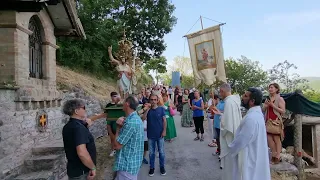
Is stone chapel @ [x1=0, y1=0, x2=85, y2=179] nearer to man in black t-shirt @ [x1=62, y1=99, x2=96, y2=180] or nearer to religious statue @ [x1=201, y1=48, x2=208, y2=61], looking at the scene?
man in black t-shirt @ [x1=62, y1=99, x2=96, y2=180]

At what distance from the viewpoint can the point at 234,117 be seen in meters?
4.80

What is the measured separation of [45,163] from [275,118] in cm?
503

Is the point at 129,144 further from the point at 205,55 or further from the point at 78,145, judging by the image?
the point at 205,55

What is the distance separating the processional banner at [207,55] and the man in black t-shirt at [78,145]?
31.7ft

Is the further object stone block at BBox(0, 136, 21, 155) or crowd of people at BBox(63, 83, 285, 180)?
stone block at BBox(0, 136, 21, 155)

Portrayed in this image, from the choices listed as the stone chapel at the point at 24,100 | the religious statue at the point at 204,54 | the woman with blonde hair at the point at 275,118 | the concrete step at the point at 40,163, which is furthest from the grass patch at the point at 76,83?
the woman with blonde hair at the point at 275,118

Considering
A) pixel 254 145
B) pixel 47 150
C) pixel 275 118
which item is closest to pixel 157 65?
pixel 275 118

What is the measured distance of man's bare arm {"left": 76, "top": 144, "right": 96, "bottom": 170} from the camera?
312 centimetres

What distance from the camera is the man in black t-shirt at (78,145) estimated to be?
314 cm

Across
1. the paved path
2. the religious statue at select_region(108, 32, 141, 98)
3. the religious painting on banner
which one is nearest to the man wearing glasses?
the paved path

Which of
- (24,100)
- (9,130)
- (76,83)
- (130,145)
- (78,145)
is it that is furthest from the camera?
(76,83)

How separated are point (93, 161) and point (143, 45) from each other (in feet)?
73.0

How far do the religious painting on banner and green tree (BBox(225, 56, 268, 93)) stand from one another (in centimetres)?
1364

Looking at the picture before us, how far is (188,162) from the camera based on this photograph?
7293 millimetres
